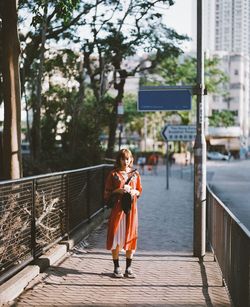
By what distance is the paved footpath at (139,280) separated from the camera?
19.3ft

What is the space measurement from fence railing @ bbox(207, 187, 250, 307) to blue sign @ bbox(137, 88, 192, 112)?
2.49 meters

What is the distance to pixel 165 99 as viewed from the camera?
30.5ft

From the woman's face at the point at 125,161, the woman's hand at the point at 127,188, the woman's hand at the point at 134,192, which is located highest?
the woman's face at the point at 125,161

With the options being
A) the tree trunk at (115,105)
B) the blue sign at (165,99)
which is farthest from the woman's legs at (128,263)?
the tree trunk at (115,105)

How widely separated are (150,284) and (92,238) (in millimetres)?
3771

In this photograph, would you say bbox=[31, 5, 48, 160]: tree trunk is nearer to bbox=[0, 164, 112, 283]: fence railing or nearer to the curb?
bbox=[0, 164, 112, 283]: fence railing

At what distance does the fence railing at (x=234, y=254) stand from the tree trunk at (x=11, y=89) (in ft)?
12.7

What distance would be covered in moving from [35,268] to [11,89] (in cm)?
350

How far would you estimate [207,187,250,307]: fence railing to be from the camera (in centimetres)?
461

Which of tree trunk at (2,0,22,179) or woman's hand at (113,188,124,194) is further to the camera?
tree trunk at (2,0,22,179)

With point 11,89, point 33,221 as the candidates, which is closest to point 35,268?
point 33,221

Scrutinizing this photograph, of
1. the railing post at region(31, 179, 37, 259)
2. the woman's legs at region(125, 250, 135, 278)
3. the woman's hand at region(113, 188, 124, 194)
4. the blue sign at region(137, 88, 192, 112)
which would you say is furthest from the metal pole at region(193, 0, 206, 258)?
the railing post at region(31, 179, 37, 259)

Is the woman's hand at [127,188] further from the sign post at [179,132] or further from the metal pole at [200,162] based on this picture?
the sign post at [179,132]

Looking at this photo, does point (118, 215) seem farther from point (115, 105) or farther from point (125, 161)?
point (115, 105)
